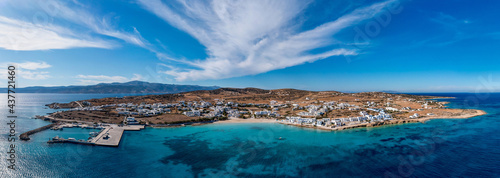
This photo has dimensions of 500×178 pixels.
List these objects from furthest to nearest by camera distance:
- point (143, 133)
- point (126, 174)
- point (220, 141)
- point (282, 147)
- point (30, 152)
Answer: point (143, 133) → point (220, 141) → point (282, 147) → point (30, 152) → point (126, 174)

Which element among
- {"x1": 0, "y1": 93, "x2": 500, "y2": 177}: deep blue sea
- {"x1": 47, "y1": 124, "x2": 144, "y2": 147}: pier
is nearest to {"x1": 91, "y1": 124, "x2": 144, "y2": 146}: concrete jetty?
{"x1": 47, "y1": 124, "x2": 144, "y2": 147}: pier

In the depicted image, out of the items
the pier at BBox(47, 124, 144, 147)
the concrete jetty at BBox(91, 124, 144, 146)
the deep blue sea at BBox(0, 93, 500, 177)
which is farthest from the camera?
the concrete jetty at BBox(91, 124, 144, 146)

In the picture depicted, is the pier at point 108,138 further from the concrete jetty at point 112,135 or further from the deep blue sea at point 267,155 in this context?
the deep blue sea at point 267,155

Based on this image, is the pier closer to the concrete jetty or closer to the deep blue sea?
the concrete jetty

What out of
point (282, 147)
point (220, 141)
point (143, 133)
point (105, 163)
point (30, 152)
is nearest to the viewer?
point (105, 163)

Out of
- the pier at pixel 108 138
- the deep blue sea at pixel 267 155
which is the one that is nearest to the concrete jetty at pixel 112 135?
the pier at pixel 108 138

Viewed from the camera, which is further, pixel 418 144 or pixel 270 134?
pixel 270 134

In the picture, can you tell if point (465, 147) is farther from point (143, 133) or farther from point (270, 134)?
point (143, 133)

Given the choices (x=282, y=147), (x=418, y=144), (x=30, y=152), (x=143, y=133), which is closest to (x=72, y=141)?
(x=30, y=152)
